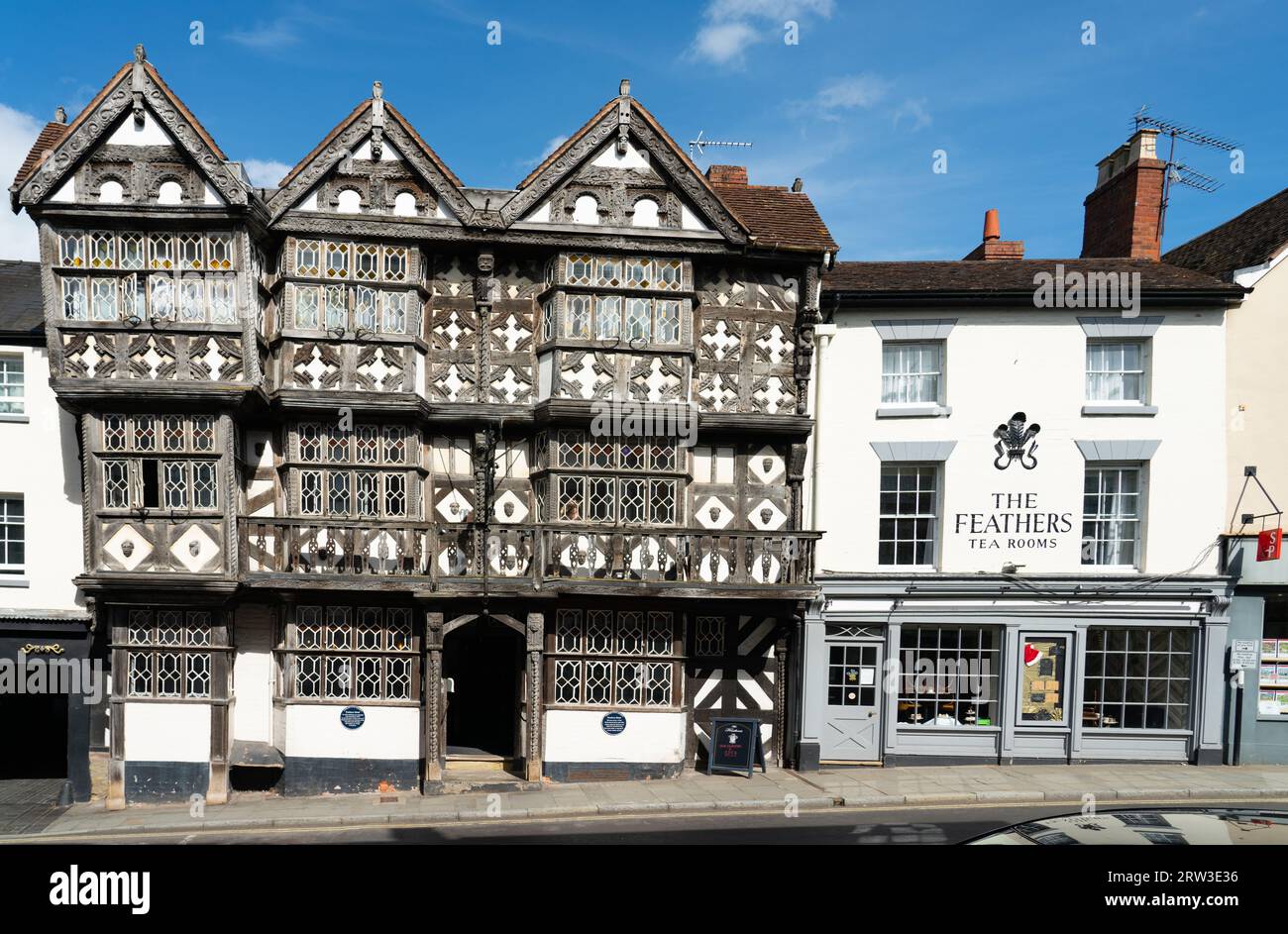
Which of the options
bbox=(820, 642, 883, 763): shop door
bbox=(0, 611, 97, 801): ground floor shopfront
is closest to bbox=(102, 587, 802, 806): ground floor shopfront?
bbox=(0, 611, 97, 801): ground floor shopfront

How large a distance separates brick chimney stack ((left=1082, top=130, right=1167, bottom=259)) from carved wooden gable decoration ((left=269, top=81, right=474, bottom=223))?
14.5m

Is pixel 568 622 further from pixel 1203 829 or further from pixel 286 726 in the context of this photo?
pixel 1203 829

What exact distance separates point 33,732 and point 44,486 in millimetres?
5430

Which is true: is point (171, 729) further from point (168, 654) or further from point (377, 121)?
point (377, 121)

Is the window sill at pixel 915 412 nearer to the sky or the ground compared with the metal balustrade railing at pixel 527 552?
nearer to the sky

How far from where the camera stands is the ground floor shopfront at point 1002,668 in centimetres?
1462

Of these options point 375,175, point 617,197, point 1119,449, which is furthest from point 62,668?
point 1119,449

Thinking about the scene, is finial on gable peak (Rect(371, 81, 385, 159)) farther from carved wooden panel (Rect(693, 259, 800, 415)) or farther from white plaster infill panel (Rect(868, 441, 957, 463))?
white plaster infill panel (Rect(868, 441, 957, 463))

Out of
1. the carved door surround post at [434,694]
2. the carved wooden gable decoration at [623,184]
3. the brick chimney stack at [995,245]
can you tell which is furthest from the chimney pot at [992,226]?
the carved door surround post at [434,694]

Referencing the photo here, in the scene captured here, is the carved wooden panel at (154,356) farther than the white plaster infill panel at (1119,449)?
No

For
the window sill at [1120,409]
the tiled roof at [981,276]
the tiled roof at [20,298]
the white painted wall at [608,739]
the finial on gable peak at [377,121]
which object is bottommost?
the white painted wall at [608,739]

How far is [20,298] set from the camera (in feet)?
47.1

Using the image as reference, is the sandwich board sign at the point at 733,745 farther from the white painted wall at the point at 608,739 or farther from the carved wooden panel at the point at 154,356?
the carved wooden panel at the point at 154,356

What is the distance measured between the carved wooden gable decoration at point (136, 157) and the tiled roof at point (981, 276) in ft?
36.8
